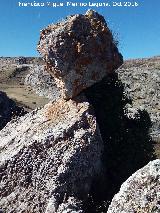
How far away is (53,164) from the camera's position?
22984 mm

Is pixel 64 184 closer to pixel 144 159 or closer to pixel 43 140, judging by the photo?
pixel 43 140

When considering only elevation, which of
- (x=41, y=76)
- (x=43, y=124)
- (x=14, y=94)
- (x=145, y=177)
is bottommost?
(x=145, y=177)

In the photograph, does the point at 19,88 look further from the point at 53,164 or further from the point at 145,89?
the point at 53,164

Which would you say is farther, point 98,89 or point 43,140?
point 98,89

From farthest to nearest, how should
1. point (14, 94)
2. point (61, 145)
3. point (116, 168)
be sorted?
point (14, 94), point (116, 168), point (61, 145)

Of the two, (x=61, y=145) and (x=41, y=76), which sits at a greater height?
(x=41, y=76)

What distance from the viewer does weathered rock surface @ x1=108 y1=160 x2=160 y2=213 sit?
1617cm

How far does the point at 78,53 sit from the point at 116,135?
13.6 ft

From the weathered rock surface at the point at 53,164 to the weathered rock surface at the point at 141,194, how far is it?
454cm

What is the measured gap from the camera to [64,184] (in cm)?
2233

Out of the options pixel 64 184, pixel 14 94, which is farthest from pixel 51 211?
pixel 14 94

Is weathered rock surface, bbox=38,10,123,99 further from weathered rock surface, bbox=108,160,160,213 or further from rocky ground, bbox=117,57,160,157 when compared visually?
rocky ground, bbox=117,57,160,157

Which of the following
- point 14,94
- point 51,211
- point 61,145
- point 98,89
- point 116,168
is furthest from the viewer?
point 14,94

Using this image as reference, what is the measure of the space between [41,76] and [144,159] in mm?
88353
